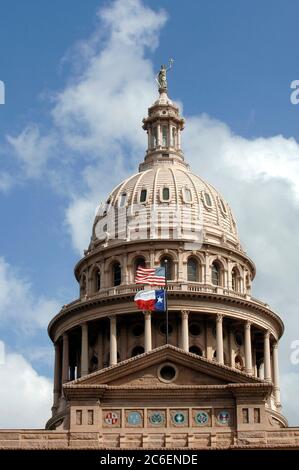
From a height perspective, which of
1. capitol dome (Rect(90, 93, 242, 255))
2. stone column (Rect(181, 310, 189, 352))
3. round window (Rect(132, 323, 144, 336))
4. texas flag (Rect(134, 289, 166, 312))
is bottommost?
texas flag (Rect(134, 289, 166, 312))

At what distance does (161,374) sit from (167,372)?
43 centimetres

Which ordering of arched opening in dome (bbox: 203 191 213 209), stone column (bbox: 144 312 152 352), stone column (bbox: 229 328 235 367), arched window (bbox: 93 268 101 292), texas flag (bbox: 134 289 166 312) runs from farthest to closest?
arched opening in dome (bbox: 203 191 213 209), arched window (bbox: 93 268 101 292), stone column (bbox: 229 328 235 367), stone column (bbox: 144 312 152 352), texas flag (bbox: 134 289 166 312)

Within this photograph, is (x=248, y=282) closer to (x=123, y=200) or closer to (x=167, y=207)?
(x=167, y=207)

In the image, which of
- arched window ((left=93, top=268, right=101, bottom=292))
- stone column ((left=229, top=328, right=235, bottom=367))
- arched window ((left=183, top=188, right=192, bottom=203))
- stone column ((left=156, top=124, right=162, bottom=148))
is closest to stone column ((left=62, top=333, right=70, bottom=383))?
arched window ((left=93, top=268, right=101, bottom=292))

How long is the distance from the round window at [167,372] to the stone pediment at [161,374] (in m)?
0.06

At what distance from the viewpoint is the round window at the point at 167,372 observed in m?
75.9

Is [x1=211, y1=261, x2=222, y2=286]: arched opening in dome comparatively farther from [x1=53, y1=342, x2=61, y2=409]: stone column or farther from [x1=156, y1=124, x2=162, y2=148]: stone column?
[x1=156, y1=124, x2=162, y2=148]: stone column

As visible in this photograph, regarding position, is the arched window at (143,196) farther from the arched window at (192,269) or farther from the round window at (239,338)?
the round window at (239,338)

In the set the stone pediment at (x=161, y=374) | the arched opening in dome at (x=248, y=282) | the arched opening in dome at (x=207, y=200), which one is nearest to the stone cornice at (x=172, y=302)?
the arched opening in dome at (x=248, y=282)

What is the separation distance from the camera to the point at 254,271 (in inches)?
4446

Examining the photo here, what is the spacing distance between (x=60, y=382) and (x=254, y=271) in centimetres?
2126

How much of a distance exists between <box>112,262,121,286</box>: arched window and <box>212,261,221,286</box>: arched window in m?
8.30

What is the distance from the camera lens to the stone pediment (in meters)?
75.1
